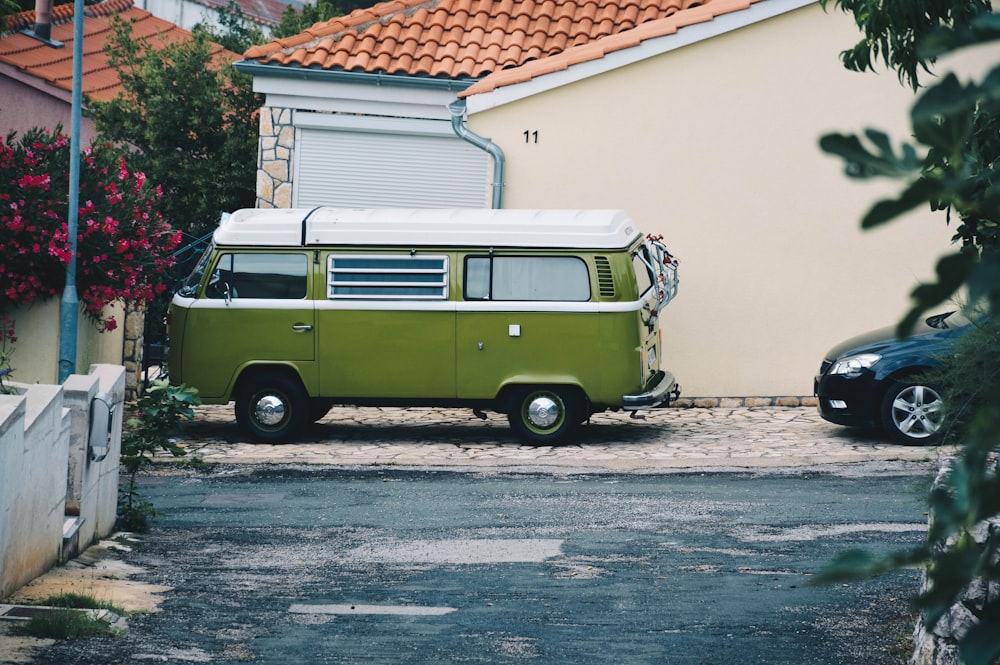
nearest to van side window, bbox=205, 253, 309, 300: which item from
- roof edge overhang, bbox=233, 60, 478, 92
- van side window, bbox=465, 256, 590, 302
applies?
van side window, bbox=465, 256, 590, 302

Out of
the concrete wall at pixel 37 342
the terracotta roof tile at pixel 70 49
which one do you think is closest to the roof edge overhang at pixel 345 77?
the terracotta roof tile at pixel 70 49

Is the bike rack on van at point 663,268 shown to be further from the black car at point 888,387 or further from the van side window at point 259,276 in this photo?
the van side window at point 259,276

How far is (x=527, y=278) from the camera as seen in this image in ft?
44.2

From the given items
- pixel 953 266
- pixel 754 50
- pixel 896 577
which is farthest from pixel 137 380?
pixel 953 266

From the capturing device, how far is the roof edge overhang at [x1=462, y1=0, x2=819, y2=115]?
606 inches

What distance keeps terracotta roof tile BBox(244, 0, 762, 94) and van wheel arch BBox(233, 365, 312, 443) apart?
559cm

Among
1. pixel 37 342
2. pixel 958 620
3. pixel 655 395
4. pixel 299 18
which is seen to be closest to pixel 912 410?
pixel 655 395

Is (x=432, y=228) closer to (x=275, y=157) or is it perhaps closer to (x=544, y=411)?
(x=544, y=411)

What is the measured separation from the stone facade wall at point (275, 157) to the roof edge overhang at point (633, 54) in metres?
3.04

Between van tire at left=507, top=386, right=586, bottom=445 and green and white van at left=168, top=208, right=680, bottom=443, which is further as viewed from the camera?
van tire at left=507, top=386, right=586, bottom=445

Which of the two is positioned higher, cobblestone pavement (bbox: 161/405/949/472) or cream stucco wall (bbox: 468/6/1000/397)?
cream stucco wall (bbox: 468/6/1000/397)

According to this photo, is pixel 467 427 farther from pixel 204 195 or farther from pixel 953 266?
pixel 953 266

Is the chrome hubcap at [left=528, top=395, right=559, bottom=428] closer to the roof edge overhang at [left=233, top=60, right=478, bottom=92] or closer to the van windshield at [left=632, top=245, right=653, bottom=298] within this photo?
the van windshield at [left=632, top=245, right=653, bottom=298]

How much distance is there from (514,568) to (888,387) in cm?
587
